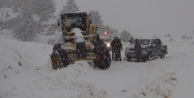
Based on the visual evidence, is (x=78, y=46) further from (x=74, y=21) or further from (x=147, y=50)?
(x=147, y=50)

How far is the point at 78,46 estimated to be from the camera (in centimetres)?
1233

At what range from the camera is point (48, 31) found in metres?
50.9

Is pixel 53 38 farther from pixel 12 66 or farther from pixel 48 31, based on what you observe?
pixel 12 66

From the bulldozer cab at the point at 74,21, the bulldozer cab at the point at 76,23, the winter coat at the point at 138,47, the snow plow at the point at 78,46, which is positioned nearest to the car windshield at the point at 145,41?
the winter coat at the point at 138,47

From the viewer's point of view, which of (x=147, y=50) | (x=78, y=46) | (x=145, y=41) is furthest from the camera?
(x=145, y=41)

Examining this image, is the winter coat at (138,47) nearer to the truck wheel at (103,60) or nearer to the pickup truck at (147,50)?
the pickup truck at (147,50)

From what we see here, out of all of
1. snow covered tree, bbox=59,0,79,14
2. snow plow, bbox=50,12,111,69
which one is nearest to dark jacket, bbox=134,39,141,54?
snow plow, bbox=50,12,111,69

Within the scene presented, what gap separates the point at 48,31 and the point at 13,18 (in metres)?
11.1

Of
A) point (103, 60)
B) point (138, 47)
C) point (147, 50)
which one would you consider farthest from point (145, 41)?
point (103, 60)

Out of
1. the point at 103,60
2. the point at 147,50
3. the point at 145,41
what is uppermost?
the point at 145,41

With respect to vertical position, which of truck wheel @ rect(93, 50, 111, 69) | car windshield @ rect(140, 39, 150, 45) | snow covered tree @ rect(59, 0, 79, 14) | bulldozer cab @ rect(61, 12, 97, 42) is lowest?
truck wheel @ rect(93, 50, 111, 69)

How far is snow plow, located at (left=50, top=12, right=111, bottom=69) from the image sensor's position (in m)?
12.4

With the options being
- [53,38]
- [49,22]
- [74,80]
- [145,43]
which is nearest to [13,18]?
[49,22]

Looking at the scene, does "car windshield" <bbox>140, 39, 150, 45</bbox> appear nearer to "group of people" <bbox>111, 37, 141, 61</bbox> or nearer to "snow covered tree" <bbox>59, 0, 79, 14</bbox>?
"group of people" <bbox>111, 37, 141, 61</bbox>
